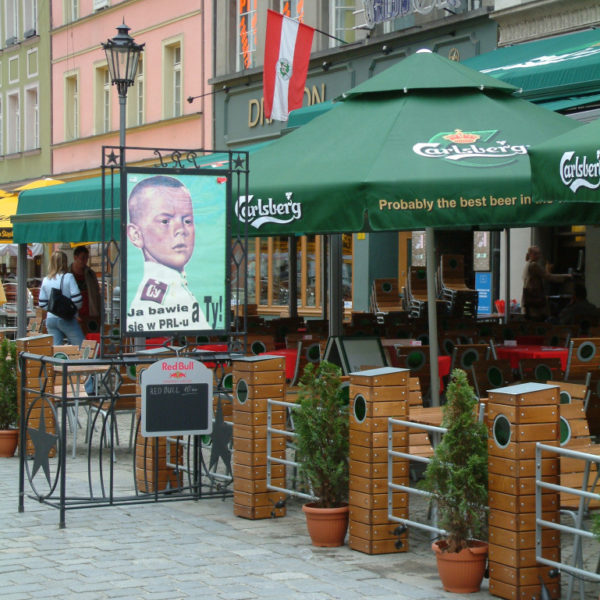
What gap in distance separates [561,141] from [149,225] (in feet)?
9.12

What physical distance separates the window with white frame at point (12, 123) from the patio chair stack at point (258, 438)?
32.3 meters

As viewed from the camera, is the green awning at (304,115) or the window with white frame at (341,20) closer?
the green awning at (304,115)

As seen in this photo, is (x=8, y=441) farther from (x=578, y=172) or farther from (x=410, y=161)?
(x=578, y=172)

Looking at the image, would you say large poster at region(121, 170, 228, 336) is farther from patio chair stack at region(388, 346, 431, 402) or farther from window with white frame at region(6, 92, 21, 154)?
window with white frame at region(6, 92, 21, 154)

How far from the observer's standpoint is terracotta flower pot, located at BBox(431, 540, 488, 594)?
20.7 ft

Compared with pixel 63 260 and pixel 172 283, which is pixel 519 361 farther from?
pixel 63 260

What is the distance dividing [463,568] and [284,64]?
11637 mm

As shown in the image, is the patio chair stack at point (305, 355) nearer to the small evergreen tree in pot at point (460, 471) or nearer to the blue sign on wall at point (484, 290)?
the small evergreen tree in pot at point (460, 471)

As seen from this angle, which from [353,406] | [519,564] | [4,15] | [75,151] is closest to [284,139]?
[353,406]

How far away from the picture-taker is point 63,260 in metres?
14.8

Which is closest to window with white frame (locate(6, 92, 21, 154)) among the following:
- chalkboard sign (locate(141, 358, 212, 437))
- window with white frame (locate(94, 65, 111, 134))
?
window with white frame (locate(94, 65, 111, 134))

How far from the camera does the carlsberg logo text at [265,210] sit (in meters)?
9.01

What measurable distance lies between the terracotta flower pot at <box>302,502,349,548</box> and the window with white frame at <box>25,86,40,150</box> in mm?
31573

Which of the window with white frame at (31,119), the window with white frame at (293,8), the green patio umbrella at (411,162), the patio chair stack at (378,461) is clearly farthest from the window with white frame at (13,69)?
the patio chair stack at (378,461)
